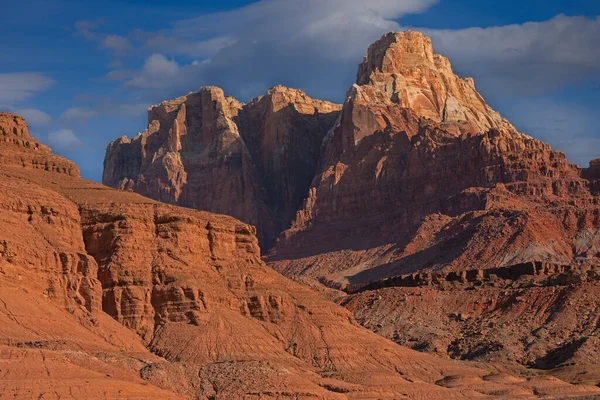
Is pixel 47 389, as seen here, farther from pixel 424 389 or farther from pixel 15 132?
pixel 15 132

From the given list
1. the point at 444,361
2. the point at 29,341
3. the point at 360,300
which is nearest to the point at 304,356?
the point at 444,361

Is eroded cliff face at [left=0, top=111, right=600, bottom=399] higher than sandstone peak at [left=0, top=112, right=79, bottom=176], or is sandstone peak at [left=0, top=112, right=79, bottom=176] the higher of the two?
sandstone peak at [left=0, top=112, right=79, bottom=176]

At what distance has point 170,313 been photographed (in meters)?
113

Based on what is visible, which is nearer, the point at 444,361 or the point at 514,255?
the point at 444,361

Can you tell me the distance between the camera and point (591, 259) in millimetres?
194250

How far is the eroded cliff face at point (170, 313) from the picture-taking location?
327ft

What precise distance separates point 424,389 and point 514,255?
8442 cm

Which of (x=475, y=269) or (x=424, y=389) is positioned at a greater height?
(x=475, y=269)

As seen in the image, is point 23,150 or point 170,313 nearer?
point 170,313

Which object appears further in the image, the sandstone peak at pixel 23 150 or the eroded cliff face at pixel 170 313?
the sandstone peak at pixel 23 150

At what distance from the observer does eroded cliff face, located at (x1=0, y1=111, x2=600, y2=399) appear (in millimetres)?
99812

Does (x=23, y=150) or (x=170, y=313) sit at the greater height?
(x=23, y=150)

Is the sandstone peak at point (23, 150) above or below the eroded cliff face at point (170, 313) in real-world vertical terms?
above

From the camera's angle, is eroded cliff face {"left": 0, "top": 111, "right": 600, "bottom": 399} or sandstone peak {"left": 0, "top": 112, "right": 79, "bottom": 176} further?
→ sandstone peak {"left": 0, "top": 112, "right": 79, "bottom": 176}
